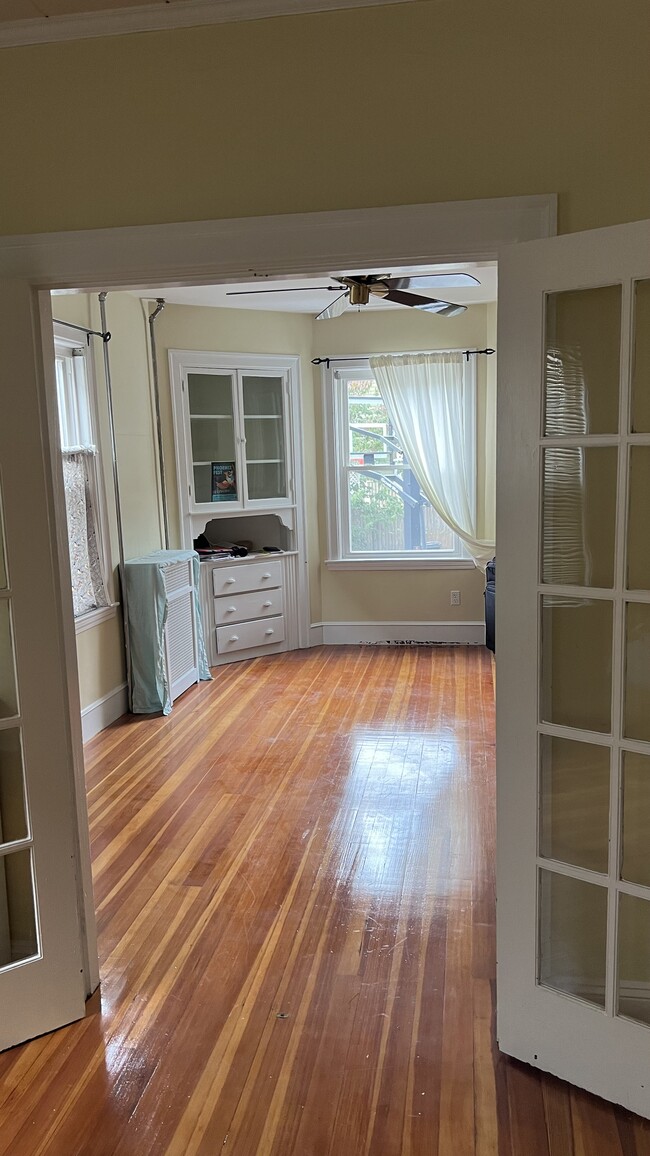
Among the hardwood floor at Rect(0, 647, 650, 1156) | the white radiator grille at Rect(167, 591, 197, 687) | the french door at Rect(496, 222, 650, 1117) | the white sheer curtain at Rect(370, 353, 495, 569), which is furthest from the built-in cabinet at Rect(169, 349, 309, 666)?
the french door at Rect(496, 222, 650, 1117)

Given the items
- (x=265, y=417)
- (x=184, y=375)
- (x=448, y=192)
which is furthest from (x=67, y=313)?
(x=448, y=192)

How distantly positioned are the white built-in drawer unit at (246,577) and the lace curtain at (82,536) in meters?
1.38

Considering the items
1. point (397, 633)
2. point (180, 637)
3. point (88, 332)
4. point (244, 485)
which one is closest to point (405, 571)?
point (397, 633)

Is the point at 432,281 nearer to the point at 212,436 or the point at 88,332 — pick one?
the point at 88,332

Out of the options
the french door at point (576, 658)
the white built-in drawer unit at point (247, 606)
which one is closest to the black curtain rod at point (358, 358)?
the white built-in drawer unit at point (247, 606)

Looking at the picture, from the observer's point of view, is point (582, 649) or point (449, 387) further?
point (449, 387)

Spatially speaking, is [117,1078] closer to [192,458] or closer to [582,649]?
[582,649]

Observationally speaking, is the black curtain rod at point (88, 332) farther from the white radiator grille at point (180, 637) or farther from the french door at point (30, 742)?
the french door at point (30, 742)

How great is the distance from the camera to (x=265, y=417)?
6.56 meters

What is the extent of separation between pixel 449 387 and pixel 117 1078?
213 inches

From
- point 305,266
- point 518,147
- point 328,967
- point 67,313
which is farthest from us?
point 67,313

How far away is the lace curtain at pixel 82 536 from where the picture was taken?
471cm

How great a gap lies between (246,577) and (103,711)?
1.83m

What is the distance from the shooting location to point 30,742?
2262mm
